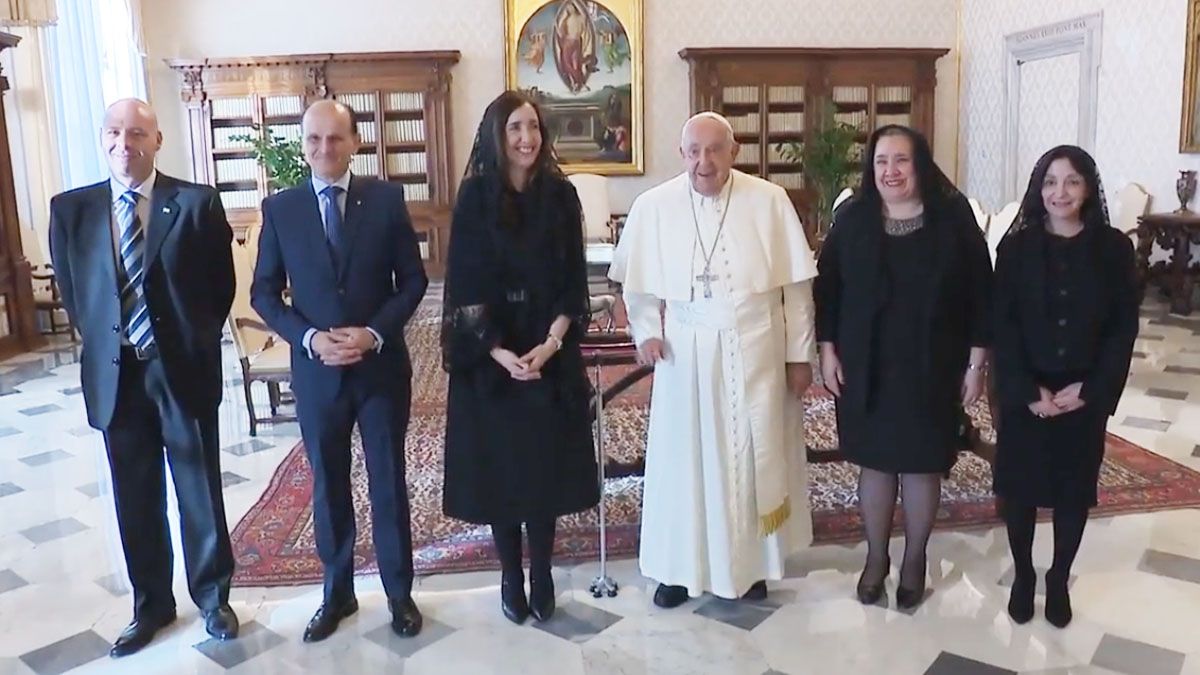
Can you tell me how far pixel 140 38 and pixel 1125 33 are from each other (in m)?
9.35

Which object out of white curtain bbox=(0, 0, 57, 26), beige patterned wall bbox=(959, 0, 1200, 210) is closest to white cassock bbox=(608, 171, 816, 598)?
white curtain bbox=(0, 0, 57, 26)

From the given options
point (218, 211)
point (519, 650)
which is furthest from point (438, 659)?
point (218, 211)

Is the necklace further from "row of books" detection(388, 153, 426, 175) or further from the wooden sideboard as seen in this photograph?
"row of books" detection(388, 153, 426, 175)

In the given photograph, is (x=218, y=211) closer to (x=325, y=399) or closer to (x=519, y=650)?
(x=325, y=399)

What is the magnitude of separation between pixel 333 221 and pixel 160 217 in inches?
18.5

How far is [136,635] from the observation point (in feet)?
9.70

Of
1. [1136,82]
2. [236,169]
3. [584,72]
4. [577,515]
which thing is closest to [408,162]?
[236,169]

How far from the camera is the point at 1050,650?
2.83 meters

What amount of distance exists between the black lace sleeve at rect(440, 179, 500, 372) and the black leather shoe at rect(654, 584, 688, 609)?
3.23ft

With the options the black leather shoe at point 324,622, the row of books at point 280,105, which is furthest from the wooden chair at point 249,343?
the row of books at point 280,105

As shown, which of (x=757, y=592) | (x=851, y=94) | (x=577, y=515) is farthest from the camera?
(x=851, y=94)

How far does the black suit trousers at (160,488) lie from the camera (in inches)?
111

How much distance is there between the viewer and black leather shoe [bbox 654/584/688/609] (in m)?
3.14

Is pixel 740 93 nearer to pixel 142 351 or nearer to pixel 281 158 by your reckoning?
pixel 281 158
